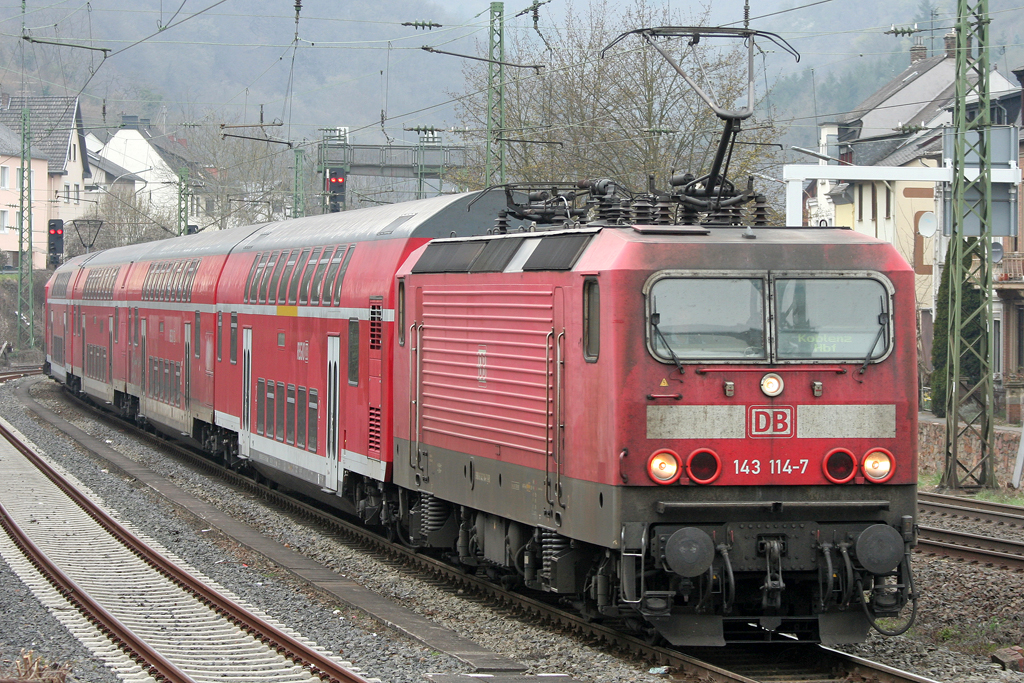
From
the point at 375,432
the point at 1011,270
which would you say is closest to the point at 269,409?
the point at 375,432

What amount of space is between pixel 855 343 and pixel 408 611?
15.7 ft

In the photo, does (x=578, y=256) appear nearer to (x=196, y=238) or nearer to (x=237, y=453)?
Answer: (x=237, y=453)

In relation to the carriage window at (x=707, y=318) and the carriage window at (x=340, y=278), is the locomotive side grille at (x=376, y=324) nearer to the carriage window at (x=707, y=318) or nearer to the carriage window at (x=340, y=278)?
the carriage window at (x=340, y=278)

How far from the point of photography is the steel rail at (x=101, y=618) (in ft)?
30.6

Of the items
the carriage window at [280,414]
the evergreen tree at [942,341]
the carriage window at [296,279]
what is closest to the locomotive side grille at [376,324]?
the carriage window at [296,279]

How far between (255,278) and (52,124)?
6394 cm

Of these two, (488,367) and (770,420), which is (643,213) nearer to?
(488,367)

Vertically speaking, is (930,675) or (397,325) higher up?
(397,325)

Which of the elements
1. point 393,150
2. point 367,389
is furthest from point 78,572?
point 393,150

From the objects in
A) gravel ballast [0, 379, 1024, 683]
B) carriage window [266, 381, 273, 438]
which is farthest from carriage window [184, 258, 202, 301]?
gravel ballast [0, 379, 1024, 683]

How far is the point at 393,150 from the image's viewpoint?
54000 mm

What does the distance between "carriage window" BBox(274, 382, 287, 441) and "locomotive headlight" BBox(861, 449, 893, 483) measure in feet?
32.4

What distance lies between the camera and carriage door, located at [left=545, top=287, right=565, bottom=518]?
9.35 metres

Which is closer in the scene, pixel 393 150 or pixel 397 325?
pixel 397 325
